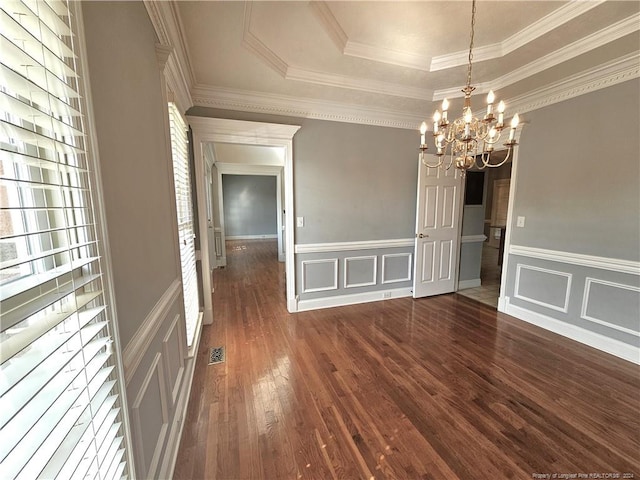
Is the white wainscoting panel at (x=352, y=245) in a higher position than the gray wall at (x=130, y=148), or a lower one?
lower

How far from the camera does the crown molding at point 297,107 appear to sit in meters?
2.76

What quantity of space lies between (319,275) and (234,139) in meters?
1.94

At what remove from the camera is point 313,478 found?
1.35 meters

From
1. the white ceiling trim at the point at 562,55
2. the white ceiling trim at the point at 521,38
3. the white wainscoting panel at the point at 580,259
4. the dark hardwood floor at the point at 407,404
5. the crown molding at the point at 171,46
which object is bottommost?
the dark hardwood floor at the point at 407,404

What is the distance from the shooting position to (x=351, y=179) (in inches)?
135

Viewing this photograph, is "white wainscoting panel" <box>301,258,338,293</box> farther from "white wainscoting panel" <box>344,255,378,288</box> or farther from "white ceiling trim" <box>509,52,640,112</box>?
"white ceiling trim" <box>509,52,640,112</box>

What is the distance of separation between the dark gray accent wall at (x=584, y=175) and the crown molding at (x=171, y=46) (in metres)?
3.59

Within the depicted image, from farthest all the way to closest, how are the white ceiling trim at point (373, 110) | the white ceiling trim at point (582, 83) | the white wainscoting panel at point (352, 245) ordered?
the white wainscoting panel at point (352, 245), the white ceiling trim at point (373, 110), the white ceiling trim at point (582, 83)

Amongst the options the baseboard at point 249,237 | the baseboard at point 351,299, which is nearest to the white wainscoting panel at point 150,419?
the baseboard at point 351,299

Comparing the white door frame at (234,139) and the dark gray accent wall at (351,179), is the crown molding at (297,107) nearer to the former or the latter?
the dark gray accent wall at (351,179)

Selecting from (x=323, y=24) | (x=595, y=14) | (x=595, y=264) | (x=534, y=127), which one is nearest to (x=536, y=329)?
(x=595, y=264)

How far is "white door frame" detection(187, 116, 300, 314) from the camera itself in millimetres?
2803

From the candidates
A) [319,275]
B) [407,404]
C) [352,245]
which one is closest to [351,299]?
[319,275]

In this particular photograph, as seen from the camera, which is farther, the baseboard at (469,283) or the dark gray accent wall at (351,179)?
the baseboard at (469,283)
